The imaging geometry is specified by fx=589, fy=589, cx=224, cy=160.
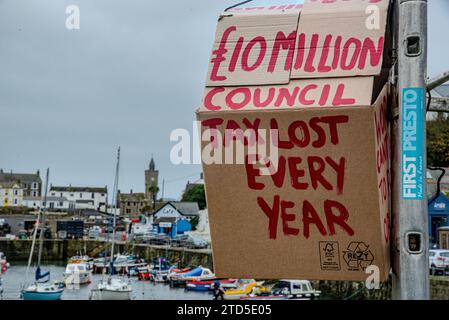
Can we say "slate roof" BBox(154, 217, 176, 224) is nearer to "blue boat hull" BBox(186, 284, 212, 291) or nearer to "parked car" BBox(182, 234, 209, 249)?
"parked car" BBox(182, 234, 209, 249)

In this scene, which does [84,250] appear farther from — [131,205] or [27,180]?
[27,180]

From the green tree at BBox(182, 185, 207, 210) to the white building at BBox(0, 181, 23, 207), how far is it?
21664 mm

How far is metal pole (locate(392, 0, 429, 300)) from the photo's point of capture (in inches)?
59.7

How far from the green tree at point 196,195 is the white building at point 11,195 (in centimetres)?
Result: 2166

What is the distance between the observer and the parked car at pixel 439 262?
17.8 metres

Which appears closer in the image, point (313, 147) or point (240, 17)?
point (313, 147)

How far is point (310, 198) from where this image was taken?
5.79ft

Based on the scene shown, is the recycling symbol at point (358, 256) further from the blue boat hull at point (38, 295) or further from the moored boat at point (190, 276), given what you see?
the moored boat at point (190, 276)

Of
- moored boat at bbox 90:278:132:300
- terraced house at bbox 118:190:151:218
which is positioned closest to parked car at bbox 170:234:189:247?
moored boat at bbox 90:278:132:300

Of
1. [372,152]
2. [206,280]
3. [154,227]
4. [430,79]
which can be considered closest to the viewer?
[372,152]

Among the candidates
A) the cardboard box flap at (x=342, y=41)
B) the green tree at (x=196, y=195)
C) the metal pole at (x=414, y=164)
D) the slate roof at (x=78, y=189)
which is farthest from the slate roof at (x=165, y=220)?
the metal pole at (x=414, y=164)

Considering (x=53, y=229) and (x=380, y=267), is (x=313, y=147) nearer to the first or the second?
(x=380, y=267)
